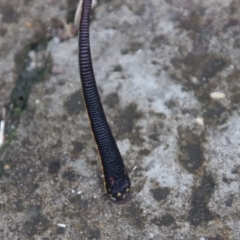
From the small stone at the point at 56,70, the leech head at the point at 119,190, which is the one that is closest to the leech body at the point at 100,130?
the leech head at the point at 119,190

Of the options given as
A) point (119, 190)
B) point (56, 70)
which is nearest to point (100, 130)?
point (119, 190)

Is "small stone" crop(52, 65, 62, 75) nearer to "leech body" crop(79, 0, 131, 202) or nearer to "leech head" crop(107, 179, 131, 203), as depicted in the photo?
"leech body" crop(79, 0, 131, 202)

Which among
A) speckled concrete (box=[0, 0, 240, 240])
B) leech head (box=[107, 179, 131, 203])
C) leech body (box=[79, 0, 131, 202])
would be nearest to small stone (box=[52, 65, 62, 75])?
speckled concrete (box=[0, 0, 240, 240])

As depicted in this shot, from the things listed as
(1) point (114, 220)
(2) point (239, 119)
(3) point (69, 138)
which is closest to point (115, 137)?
(3) point (69, 138)

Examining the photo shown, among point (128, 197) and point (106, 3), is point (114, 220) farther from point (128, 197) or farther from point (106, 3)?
point (106, 3)

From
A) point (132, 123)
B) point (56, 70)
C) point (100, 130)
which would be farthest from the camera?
point (56, 70)

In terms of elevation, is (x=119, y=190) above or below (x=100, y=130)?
below

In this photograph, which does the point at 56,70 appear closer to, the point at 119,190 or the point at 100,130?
the point at 100,130
